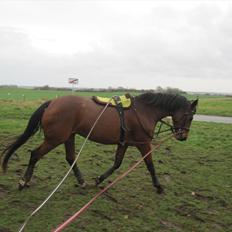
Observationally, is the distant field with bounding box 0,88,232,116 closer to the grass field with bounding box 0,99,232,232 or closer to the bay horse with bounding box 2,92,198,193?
the grass field with bounding box 0,99,232,232

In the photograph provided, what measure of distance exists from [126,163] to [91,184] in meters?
2.13

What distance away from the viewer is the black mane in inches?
290

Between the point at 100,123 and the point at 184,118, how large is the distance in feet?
5.56

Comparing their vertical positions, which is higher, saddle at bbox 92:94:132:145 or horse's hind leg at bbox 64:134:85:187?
saddle at bbox 92:94:132:145

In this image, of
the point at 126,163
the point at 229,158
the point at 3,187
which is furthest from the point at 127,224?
the point at 229,158

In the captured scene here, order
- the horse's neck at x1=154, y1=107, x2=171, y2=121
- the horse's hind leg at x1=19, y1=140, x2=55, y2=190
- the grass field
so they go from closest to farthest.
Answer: the grass field, the horse's hind leg at x1=19, y1=140, x2=55, y2=190, the horse's neck at x1=154, y1=107, x2=171, y2=121

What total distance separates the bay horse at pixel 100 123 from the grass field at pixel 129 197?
0.40 metres

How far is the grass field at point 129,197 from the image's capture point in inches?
217

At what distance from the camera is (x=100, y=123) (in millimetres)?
6891

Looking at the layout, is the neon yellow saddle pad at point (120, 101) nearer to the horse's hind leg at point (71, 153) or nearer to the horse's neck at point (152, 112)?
the horse's neck at point (152, 112)

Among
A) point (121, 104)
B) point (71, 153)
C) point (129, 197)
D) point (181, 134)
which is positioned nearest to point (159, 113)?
point (181, 134)

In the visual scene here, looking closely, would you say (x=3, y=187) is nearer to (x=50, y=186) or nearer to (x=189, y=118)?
(x=50, y=186)

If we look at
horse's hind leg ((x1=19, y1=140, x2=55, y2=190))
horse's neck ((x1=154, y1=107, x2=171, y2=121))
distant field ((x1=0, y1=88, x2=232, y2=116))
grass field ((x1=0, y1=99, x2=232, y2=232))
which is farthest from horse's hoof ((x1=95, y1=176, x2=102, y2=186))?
distant field ((x1=0, y1=88, x2=232, y2=116))

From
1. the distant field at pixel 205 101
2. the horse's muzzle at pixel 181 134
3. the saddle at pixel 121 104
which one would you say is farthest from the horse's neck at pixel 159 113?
the distant field at pixel 205 101
